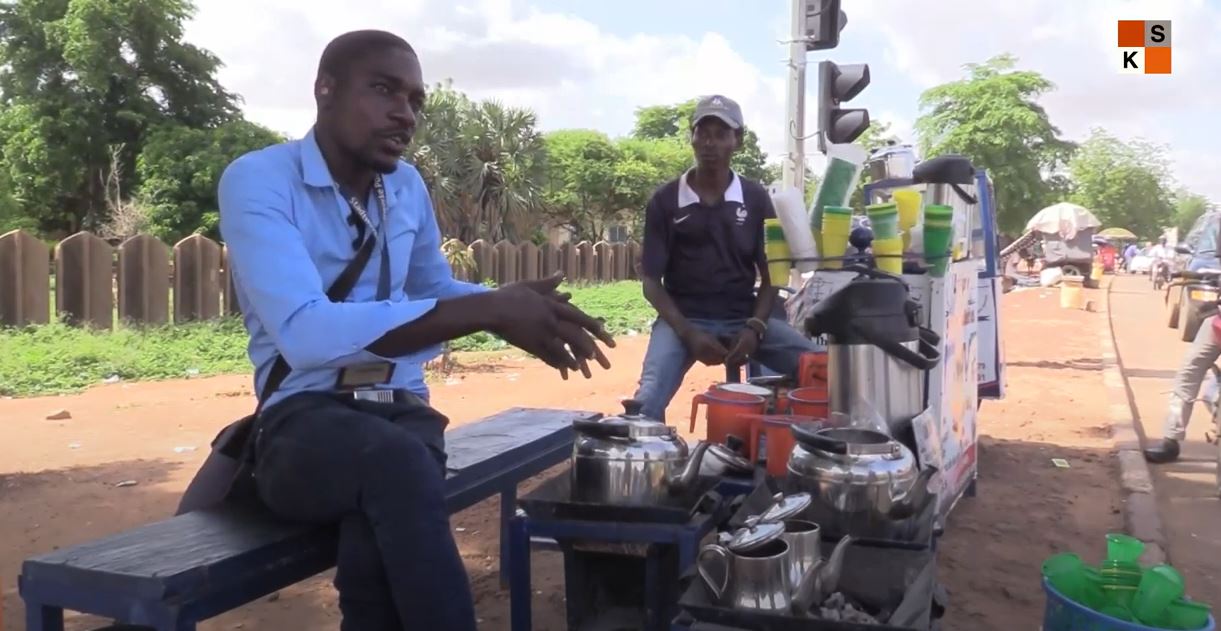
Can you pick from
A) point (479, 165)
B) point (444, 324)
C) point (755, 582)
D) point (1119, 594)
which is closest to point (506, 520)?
point (444, 324)

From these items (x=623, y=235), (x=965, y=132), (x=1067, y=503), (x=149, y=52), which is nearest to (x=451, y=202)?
(x=149, y=52)

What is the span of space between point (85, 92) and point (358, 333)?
30.3 metres

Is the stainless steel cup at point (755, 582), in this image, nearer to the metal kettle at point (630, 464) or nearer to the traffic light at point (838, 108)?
the metal kettle at point (630, 464)

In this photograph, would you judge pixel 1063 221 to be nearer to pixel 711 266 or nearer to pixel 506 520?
pixel 711 266

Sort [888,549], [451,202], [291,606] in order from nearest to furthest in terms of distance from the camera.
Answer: [888,549] → [291,606] → [451,202]

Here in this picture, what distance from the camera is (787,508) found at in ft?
7.23

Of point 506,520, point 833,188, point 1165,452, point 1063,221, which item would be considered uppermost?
point 1063,221

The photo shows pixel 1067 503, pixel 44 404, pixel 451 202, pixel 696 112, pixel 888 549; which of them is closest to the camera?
pixel 888 549

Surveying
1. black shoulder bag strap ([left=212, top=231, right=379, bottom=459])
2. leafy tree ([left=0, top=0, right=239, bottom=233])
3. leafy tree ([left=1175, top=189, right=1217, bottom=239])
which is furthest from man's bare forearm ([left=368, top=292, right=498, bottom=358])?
leafy tree ([left=1175, top=189, right=1217, bottom=239])

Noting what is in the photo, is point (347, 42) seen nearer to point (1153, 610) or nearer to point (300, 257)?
point (300, 257)

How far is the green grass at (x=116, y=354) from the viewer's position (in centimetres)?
870

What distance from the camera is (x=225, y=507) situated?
2.47 meters

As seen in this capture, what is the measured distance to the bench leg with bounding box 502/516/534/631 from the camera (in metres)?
2.66

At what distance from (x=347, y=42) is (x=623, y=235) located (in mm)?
38539
